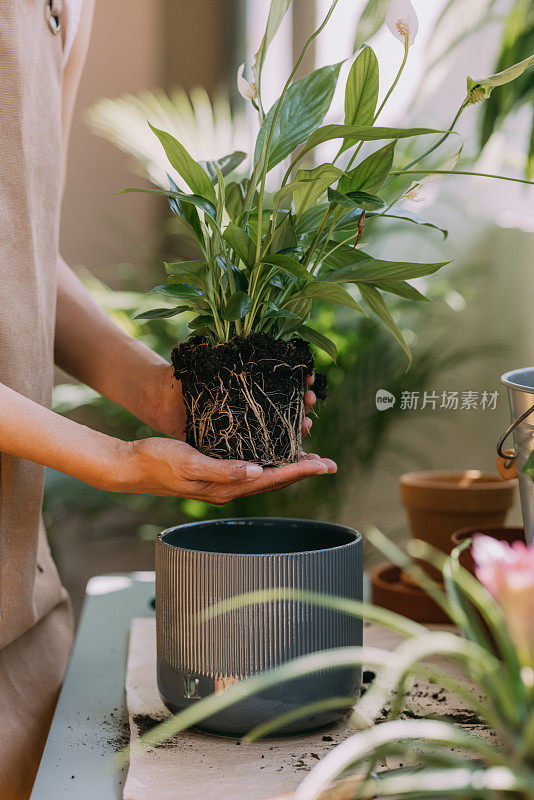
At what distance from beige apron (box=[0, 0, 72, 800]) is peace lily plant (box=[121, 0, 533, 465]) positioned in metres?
0.13

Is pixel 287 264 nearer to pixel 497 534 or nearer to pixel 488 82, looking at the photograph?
pixel 488 82

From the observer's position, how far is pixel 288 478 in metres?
0.68

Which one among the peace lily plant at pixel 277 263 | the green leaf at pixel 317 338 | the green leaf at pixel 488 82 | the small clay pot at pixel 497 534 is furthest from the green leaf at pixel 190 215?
the small clay pot at pixel 497 534

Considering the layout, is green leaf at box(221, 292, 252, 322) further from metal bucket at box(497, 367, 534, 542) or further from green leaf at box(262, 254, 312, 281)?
metal bucket at box(497, 367, 534, 542)

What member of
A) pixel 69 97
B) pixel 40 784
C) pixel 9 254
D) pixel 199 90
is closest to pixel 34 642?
pixel 40 784

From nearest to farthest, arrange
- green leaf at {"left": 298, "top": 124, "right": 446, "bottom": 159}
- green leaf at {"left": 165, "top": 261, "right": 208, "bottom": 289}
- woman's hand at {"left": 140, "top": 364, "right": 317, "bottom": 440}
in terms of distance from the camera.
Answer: green leaf at {"left": 298, "top": 124, "right": 446, "bottom": 159} < green leaf at {"left": 165, "top": 261, "right": 208, "bottom": 289} < woman's hand at {"left": 140, "top": 364, "right": 317, "bottom": 440}

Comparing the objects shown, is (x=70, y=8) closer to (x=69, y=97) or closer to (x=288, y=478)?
(x=69, y=97)

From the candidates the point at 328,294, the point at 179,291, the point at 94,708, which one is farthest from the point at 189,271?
the point at 94,708

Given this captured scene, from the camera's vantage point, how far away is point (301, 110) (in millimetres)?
646

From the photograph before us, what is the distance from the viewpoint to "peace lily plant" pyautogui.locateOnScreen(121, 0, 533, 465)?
24.4 inches

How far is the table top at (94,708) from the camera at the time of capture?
0.57 meters

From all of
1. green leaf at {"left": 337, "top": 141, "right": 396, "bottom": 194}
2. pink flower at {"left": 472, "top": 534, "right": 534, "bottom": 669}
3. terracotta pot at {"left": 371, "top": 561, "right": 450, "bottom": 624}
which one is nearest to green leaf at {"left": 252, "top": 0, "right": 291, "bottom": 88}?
green leaf at {"left": 337, "top": 141, "right": 396, "bottom": 194}

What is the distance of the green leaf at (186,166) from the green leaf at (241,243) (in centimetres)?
4

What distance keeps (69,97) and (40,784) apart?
0.75m
